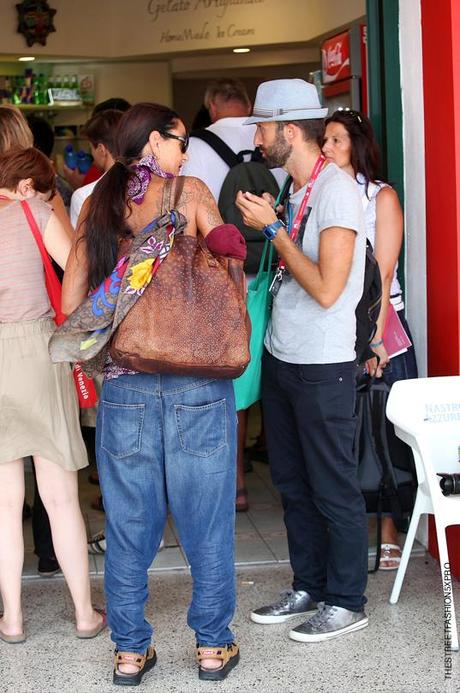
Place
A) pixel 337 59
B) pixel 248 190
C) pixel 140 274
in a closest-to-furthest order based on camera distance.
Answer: pixel 140 274
pixel 248 190
pixel 337 59

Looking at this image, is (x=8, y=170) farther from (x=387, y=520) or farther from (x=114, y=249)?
(x=387, y=520)

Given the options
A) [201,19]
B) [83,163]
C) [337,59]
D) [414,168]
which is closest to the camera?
[414,168]

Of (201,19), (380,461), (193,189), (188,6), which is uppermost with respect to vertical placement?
(188,6)

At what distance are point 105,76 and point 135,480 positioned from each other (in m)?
6.95

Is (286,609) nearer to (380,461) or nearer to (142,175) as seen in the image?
(380,461)

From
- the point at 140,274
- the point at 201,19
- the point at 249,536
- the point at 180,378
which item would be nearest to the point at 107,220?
the point at 140,274

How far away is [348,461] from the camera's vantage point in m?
3.50

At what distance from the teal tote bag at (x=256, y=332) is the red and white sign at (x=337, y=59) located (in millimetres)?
1875

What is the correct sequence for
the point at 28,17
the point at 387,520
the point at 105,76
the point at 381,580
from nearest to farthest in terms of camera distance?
the point at 381,580
the point at 387,520
the point at 28,17
the point at 105,76

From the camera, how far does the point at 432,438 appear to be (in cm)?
374

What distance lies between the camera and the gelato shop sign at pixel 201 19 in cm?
867

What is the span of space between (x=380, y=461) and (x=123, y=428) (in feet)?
4.24

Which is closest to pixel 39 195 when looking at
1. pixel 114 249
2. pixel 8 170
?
pixel 8 170

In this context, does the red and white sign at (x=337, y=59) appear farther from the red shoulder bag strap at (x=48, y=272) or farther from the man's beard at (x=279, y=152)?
the red shoulder bag strap at (x=48, y=272)
